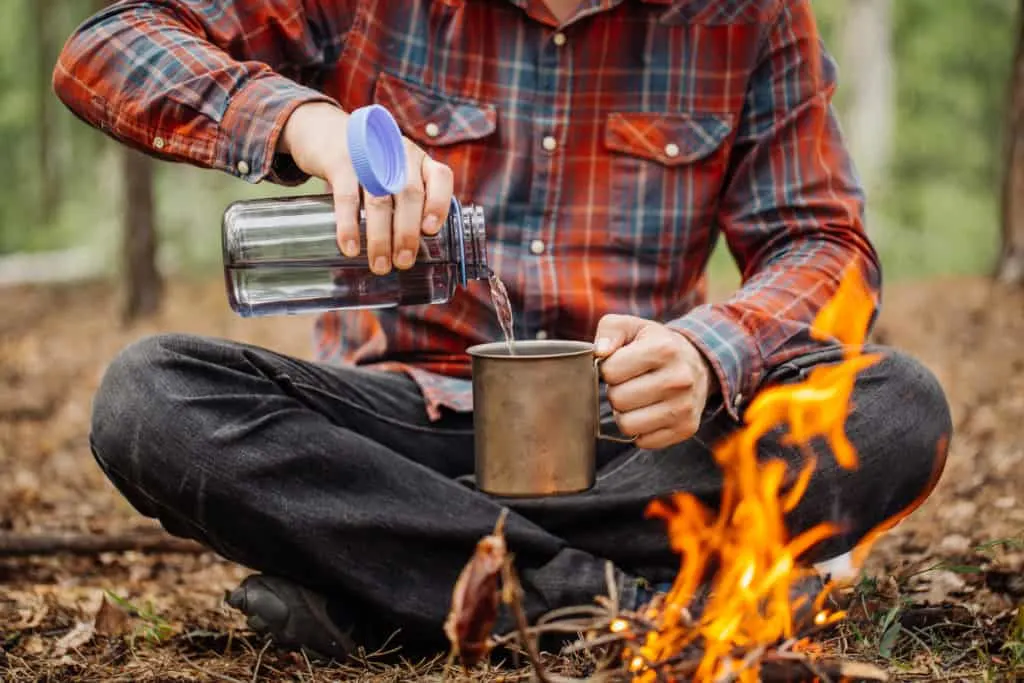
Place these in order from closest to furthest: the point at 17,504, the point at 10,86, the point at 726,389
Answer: the point at 726,389 → the point at 17,504 → the point at 10,86

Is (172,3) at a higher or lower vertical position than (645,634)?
higher

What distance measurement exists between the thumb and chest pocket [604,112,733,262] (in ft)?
2.46

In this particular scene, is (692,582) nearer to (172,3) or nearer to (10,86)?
(172,3)

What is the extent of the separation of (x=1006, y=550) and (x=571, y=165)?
1458mm

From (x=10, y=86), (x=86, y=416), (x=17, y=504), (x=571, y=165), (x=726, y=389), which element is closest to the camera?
(x=726, y=389)

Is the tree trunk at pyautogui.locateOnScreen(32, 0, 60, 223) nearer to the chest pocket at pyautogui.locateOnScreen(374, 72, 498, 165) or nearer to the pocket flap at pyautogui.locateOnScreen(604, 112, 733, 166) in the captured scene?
the chest pocket at pyautogui.locateOnScreen(374, 72, 498, 165)

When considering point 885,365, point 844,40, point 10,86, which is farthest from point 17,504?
point 10,86

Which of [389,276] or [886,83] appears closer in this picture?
[389,276]

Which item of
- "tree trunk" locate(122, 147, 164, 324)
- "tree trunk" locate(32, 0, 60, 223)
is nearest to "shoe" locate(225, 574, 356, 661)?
"tree trunk" locate(122, 147, 164, 324)

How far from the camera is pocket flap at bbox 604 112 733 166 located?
114 inches

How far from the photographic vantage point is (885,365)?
8.48 feet

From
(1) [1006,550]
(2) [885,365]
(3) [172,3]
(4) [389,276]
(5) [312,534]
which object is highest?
(3) [172,3]

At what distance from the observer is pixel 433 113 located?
289cm

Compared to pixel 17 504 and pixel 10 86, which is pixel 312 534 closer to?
pixel 17 504
